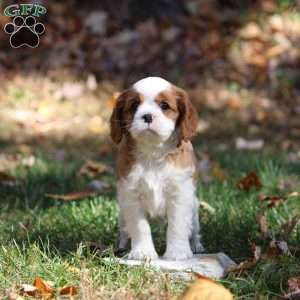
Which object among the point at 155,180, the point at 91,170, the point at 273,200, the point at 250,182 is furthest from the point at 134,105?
the point at 91,170

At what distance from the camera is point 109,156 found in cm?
796

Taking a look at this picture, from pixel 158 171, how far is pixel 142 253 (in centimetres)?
45

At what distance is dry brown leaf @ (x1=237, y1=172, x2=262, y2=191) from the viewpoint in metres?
5.96

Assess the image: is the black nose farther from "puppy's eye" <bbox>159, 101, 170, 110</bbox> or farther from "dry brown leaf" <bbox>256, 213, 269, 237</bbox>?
"dry brown leaf" <bbox>256, 213, 269, 237</bbox>

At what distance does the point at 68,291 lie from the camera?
12.0 ft

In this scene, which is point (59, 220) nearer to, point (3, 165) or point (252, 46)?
point (3, 165)

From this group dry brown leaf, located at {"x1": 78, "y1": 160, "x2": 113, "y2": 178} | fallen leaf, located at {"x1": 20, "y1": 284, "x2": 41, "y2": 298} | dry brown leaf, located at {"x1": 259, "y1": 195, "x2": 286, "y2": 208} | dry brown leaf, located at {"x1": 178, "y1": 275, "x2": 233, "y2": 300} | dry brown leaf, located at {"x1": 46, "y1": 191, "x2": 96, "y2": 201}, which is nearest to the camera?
dry brown leaf, located at {"x1": 178, "y1": 275, "x2": 233, "y2": 300}

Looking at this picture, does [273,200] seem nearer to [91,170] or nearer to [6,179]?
[91,170]

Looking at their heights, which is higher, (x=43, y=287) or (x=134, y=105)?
(x=134, y=105)

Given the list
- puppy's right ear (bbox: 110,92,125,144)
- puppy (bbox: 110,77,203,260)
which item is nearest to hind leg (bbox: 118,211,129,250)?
puppy (bbox: 110,77,203,260)

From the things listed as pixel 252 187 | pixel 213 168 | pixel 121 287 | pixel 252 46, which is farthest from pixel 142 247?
pixel 252 46

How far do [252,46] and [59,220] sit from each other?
6533 millimetres

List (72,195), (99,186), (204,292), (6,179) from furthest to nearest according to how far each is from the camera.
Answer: (6,179) → (99,186) → (72,195) → (204,292)

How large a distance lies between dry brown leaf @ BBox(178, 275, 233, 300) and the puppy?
786 millimetres
